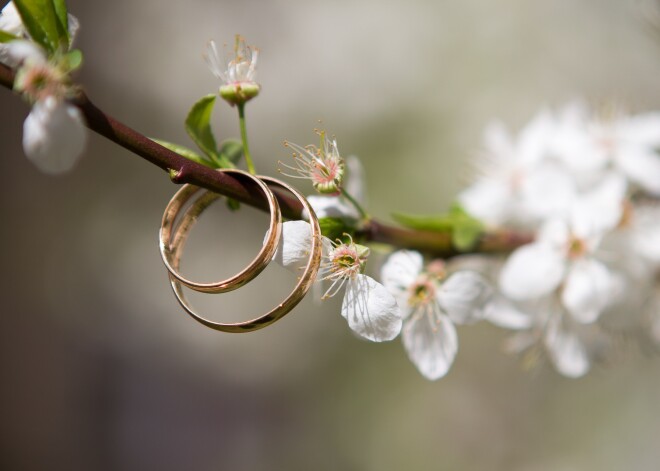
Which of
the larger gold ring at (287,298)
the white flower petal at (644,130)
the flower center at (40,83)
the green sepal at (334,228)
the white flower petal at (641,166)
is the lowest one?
the larger gold ring at (287,298)

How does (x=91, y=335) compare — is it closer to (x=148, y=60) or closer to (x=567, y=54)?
(x=148, y=60)

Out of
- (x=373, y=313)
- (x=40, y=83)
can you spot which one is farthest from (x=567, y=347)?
(x=40, y=83)

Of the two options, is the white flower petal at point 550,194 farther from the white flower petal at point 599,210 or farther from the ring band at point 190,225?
the ring band at point 190,225

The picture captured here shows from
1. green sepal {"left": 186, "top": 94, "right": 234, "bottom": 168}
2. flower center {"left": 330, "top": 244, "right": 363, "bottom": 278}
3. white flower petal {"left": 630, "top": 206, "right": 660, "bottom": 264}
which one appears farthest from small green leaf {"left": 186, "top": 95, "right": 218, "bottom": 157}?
white flower petal {"left": 630, "top": 206, "right": 660, "bottom": 264}

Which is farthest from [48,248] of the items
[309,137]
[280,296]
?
[309,137]

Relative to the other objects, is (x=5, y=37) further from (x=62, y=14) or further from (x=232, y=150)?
(x=232, y=150)

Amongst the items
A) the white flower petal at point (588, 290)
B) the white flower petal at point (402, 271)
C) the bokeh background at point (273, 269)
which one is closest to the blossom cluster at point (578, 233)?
the white flower petal at point (588, 290)

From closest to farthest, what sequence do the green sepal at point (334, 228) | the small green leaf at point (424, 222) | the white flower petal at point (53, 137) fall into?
the white flower petal at point (53, 137) < the green sepal at point (334, 228) < the small green leaf at point (424, 222)
